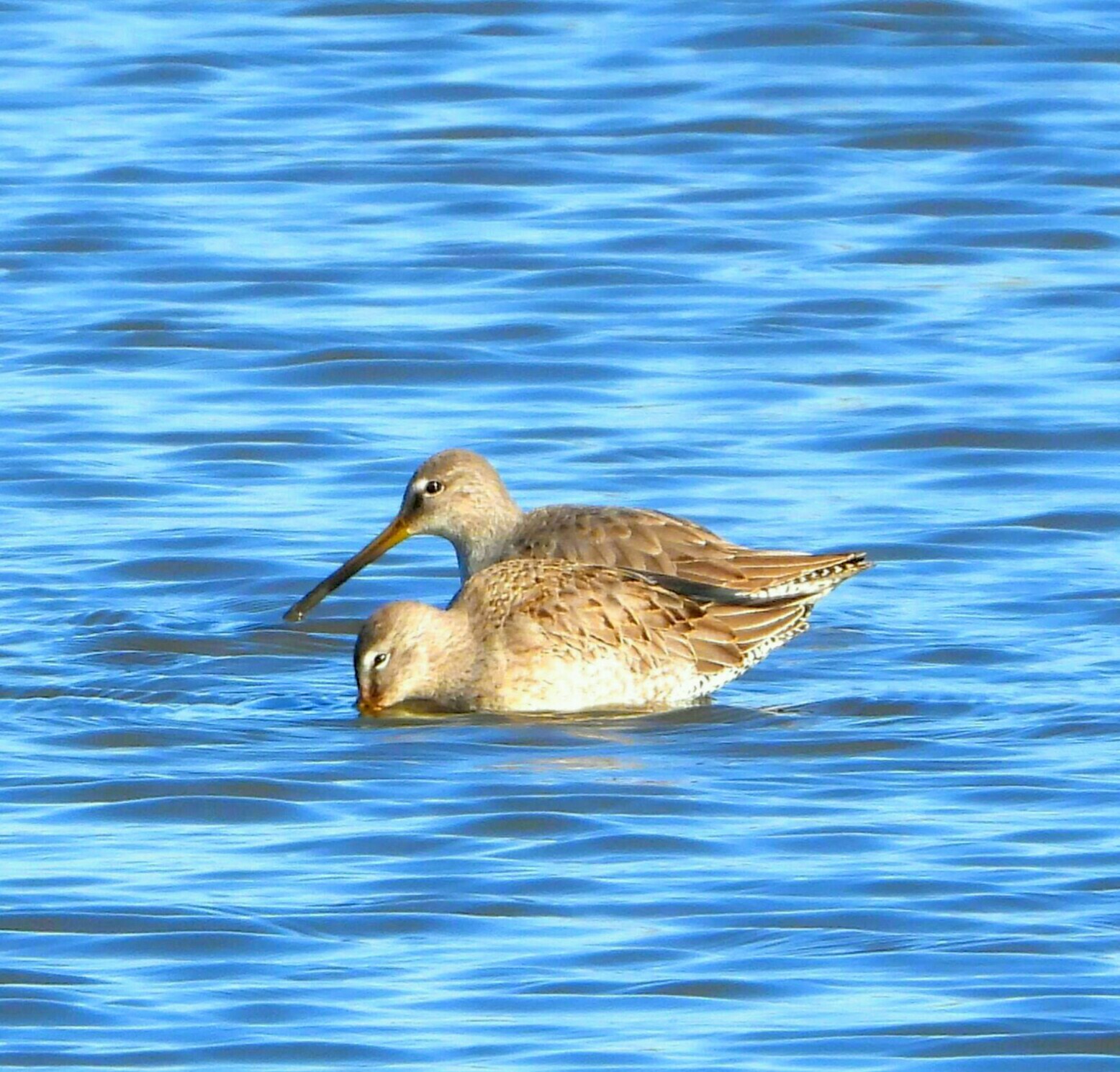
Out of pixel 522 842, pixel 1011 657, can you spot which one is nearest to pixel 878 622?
pixel 1011 657

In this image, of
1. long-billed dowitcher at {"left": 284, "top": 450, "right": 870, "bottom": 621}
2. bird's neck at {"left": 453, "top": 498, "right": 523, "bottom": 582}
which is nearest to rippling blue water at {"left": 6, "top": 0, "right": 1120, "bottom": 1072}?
long-billed dowitcher at {"left": 284, "top": 450, "right": 870, "bottom": 621}

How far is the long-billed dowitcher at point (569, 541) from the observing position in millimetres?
9969

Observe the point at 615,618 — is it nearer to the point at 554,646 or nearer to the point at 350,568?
the point at 554,646

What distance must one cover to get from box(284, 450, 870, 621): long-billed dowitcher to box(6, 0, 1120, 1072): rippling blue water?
24 centimetres

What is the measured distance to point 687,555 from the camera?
33.1 ft

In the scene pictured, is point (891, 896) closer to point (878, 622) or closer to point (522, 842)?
point (522, 842)

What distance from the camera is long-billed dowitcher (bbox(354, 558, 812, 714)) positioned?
9461mm

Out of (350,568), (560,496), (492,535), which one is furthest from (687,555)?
(560,496)

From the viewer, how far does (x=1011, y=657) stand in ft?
31.5

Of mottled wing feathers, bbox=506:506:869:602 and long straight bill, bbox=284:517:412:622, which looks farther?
long straight bill, bbox=284:517:412:622

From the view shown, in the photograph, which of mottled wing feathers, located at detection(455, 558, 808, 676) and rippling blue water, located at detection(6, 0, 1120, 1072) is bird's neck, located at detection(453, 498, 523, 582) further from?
mottled wing feathers, located at detection(455, 558, 808, 676)

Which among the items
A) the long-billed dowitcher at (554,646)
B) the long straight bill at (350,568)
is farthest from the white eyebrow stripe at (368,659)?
the long straight bill at (350,568)

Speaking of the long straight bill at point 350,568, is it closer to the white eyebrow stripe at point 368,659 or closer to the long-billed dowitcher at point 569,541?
the long-billed dowitcher at point 569,541

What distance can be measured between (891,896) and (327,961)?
4.21 feet
